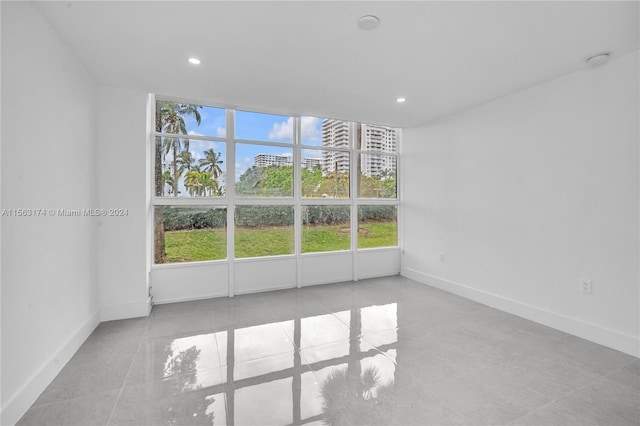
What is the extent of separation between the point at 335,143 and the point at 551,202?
2.98 m

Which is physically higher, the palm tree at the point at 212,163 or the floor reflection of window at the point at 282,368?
the palm tree at the point at 212,163

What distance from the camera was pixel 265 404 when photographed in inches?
72.3

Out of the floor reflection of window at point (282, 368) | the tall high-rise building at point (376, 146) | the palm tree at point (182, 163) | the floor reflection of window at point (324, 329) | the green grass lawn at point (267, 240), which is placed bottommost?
the floor reflection of window at point (282, 368)

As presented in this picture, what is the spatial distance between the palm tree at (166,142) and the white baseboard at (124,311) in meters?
0.65

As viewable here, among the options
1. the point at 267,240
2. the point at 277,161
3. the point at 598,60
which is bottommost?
the point at 267,240

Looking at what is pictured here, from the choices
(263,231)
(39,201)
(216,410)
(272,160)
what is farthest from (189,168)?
(216,410)

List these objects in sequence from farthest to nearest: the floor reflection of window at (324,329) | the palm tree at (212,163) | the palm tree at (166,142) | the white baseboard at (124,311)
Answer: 1. the palm tree at (212,163)
2. the palm tree at (166,142)
3. the white baseboard at (124,311)
4. the floor reflection of window at (324,329)

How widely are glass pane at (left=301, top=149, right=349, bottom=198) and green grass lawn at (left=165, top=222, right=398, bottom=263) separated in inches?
22.2

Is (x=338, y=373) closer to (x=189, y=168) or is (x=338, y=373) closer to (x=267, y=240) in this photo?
(x=267, y=240)

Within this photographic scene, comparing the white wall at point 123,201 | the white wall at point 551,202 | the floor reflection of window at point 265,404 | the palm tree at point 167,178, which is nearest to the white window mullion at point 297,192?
the palm tree at point 167,178

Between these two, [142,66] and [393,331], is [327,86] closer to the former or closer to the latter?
[142,66]

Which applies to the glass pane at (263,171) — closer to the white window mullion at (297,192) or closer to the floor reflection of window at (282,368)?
the white window mullion at (297,192)

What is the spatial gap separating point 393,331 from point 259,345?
1311 mm

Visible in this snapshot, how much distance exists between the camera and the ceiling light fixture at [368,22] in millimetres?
2014
